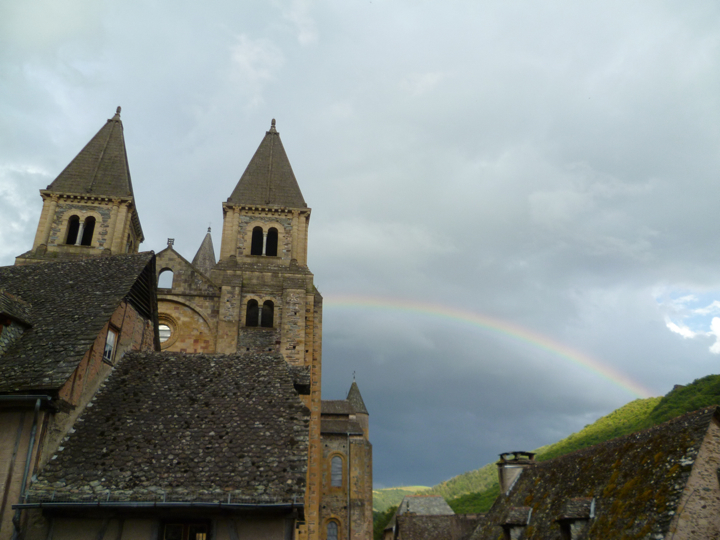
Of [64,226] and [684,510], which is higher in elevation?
[64,226]

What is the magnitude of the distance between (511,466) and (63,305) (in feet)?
66.1

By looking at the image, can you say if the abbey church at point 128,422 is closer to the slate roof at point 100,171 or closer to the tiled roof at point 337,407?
the slate roof at point 100,171

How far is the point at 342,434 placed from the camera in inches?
1909

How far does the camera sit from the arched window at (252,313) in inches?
1252

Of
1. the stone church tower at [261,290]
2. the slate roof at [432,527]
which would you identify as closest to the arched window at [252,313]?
the stone church tower at [261,290]

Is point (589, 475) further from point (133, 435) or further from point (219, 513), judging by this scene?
point (133, 435)

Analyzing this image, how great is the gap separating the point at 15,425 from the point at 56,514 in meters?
1.82

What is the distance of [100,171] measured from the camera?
3628 centimetres

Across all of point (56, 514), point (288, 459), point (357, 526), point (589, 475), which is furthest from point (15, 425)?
point (357, 526)

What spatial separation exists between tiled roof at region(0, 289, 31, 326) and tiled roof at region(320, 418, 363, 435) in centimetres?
3737

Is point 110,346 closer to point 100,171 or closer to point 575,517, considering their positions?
point 575,517

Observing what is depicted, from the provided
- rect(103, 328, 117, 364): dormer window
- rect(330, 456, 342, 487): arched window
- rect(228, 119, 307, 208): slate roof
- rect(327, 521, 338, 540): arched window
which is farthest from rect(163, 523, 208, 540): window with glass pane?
rect(330, 456, 342, 487): arched window

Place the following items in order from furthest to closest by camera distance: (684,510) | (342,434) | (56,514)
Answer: (342,434) < (684,510) < (56,514)

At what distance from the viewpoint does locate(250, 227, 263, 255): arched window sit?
117 feet
